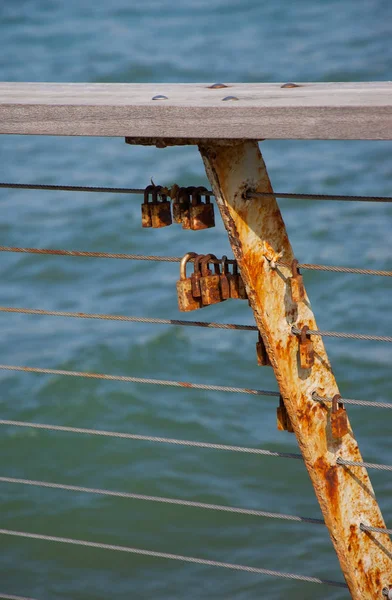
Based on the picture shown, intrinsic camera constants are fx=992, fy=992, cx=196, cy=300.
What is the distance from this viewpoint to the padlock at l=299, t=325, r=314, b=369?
1403 millimetres

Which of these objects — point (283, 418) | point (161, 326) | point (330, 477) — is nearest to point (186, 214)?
point (283, 418)

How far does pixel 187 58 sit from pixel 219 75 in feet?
1.66

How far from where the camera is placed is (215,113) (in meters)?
1.17

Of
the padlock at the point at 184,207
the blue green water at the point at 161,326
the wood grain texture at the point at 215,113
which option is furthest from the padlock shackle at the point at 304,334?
the blue green water at the point at 161,326

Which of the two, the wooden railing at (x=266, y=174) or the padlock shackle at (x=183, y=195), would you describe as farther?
the padlock shackle at (x=183, y=195)

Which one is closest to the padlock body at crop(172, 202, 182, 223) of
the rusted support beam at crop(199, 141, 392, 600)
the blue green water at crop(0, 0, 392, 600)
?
the rusted support beam at crop(199, 141, 392, 600)

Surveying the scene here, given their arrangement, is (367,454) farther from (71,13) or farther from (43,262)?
(71,13)

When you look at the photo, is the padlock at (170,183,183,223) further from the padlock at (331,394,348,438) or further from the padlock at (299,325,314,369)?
the padlock at (331,394,348,438)

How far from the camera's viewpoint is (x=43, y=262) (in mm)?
6031

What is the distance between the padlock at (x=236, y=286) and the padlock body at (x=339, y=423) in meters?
0.22

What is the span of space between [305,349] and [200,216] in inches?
9.5

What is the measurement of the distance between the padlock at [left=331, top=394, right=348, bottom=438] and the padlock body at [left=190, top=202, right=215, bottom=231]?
31cm

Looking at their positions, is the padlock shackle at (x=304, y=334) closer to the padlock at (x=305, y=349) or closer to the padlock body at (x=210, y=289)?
the padlock at (x=305, y=349)

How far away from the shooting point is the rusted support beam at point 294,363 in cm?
133
